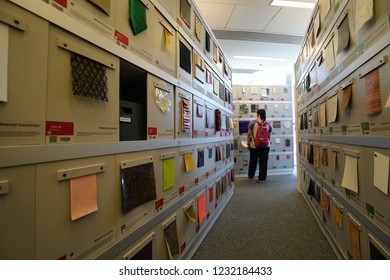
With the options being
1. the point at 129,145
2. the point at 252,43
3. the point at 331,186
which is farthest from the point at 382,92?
the point at 252,43

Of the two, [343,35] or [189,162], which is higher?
[343,35]

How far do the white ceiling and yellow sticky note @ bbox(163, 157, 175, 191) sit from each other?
216 centimetres

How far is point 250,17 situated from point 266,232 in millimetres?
3324

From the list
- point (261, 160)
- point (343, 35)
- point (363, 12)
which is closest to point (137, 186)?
point (363, 12)

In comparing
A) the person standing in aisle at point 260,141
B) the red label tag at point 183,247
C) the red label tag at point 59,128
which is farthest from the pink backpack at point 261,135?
the red label tag at point 59,128

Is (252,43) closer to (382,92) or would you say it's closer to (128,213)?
(382,92)

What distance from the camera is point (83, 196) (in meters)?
0.64

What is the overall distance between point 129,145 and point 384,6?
1204 mm

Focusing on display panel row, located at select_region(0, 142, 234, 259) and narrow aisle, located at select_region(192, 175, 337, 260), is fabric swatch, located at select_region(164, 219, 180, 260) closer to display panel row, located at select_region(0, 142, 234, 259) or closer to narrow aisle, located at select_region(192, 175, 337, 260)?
display panel row, located at select_region(0, 142, 234, 259)

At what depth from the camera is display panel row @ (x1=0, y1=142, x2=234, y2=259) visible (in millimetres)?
480

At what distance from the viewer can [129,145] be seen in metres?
0.84

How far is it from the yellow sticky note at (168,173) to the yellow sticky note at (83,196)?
48 cm

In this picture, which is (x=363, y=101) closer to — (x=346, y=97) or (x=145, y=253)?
(x=346, y=97)

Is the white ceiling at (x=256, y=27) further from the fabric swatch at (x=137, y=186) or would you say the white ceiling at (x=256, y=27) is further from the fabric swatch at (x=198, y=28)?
the fabric swatch at (x=137, y=186)
